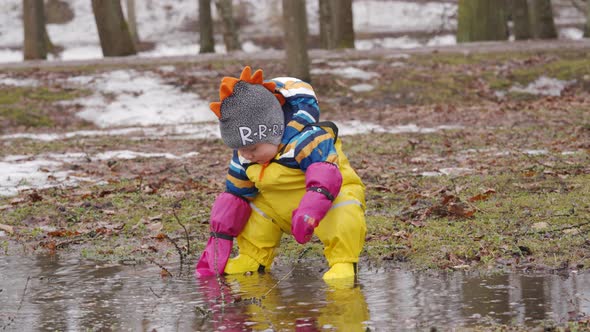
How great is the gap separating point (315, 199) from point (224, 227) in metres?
0.78

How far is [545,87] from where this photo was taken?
18.2m

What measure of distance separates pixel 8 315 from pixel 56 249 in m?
2.12

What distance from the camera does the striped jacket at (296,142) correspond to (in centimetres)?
515

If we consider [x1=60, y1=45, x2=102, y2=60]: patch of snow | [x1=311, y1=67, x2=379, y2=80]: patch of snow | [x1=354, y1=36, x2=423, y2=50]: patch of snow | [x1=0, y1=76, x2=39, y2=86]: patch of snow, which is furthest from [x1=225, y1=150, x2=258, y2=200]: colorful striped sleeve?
[x1=354, y1=36, x2=423, y2=50]: patch of snow

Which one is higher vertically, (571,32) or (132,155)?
(132,155)

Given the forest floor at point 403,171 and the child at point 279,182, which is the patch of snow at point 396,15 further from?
the child at point 279,182

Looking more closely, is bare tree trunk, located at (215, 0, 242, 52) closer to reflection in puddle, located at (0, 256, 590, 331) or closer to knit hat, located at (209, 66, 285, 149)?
reflection in puddle, located at (0, 256, 590, 331)

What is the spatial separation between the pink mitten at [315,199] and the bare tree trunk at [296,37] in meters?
11.6

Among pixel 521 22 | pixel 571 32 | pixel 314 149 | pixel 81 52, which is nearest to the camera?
pixel 314 149

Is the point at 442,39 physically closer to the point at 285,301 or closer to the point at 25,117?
the point at 25,117

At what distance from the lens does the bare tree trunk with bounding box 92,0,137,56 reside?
21.5m

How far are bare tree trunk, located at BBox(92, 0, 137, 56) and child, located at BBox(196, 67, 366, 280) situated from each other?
658 inches

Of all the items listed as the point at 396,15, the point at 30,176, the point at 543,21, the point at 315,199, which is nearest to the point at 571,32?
the point at 396,15

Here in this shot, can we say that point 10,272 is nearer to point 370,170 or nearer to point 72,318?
point 72,318
